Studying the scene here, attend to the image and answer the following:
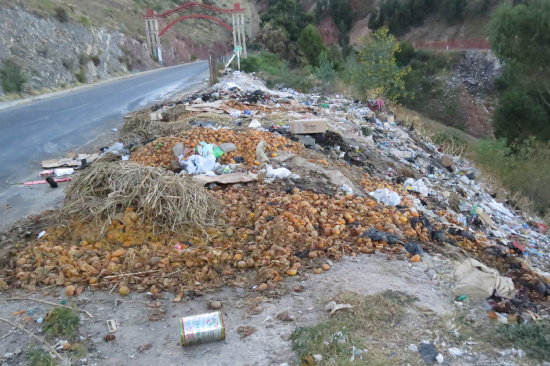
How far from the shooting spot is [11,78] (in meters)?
16.3

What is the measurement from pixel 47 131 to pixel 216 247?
7648mm

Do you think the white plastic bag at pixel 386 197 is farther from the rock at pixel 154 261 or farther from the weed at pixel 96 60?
the weed at pixel 96 60

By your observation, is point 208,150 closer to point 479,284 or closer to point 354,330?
point 354,330

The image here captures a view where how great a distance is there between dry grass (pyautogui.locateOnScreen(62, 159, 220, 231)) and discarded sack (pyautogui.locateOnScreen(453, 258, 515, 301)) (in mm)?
2377

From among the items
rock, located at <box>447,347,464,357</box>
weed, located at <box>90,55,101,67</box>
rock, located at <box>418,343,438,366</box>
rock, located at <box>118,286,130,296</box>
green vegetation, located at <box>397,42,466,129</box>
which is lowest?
green vegetation, located at <box>397,42,466,129</box>

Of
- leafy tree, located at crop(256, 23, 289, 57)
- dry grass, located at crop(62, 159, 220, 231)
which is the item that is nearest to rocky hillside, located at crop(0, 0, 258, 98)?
leafy tree, located at crop(256, 23, 289, 57)

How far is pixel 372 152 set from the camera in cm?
793

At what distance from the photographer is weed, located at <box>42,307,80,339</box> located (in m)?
2.83

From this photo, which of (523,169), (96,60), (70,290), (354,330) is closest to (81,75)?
(96,60)

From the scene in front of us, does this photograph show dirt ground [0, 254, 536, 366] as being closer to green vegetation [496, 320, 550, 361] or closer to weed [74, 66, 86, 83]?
green vegetation [496, 320, 550, 361]

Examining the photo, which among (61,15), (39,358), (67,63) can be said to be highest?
(61,15)

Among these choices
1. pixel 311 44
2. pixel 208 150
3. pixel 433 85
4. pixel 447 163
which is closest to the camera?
pixel 208 150

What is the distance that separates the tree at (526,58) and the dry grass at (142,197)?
1705cm

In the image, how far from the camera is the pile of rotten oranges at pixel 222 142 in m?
6.00
